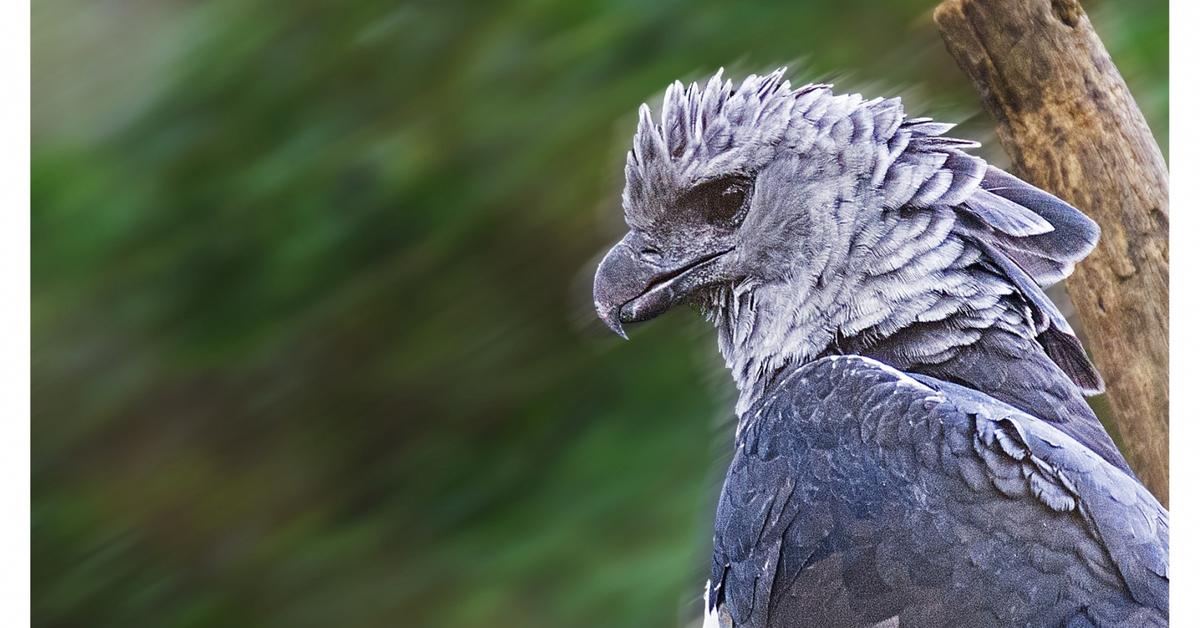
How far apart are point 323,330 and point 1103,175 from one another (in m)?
1.03

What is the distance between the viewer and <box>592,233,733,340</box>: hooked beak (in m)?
1.45

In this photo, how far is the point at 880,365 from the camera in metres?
1.32

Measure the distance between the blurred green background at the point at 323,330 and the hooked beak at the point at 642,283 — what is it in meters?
0.21

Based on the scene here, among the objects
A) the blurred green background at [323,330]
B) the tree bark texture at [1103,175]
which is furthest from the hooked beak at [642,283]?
the tree bark texture at [1103,175]

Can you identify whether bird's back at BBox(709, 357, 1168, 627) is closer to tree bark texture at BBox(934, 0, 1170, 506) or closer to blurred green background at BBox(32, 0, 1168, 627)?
tree bark texture at BBox(934, 0, 1170, 506)

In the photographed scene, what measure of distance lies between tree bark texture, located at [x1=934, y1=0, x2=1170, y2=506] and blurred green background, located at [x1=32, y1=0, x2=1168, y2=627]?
0.46 m

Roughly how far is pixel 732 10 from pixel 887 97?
0.27m

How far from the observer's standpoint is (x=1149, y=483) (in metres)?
1.45

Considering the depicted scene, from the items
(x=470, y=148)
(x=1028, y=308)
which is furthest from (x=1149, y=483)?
(x=470, y=148)

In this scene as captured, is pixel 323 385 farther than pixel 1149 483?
Yes

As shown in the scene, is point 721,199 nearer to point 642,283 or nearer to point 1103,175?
point 642,283

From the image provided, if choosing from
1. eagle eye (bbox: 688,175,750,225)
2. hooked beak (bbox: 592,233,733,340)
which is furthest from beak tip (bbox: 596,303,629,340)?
eagle eye (bbox: 688,175,750,225)

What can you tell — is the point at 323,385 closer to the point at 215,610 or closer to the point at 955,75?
the point at 215,610

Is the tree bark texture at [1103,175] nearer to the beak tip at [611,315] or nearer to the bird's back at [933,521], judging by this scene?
the bird's back at [933,521]
